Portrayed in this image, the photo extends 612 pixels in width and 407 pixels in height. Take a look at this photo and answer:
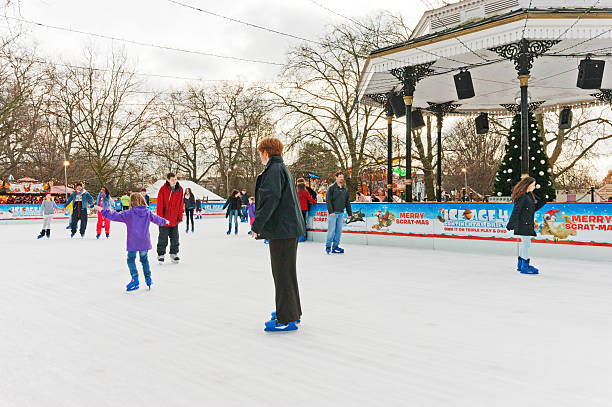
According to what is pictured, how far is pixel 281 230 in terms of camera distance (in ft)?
12.1

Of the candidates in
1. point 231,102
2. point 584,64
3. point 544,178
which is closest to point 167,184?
point 584,64

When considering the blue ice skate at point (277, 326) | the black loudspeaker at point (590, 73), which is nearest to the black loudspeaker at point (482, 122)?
the black loudspeaker at point (590, 73)

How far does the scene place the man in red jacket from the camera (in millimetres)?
7684

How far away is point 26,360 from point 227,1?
801 centimetres

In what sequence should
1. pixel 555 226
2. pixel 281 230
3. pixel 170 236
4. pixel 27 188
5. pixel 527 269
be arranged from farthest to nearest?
1. pixel 27 188
2. pixel 555 226
3. pixel 170 236
4. pixel 527 269
5. pixel 281 230

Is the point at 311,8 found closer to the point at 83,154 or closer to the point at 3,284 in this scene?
the point at 3,284

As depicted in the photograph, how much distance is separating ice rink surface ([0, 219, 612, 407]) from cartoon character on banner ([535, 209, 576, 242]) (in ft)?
5.88

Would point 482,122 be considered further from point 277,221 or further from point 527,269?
point 277,221

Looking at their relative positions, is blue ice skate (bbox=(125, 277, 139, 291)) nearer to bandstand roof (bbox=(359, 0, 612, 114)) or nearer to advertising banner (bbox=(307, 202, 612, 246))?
advertising banner (bbox=(307, 202, 612, 246))

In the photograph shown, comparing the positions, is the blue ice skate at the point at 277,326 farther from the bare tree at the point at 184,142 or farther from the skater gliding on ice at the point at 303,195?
the bare tree at the point at 184,142

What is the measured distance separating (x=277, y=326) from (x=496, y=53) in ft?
33.5

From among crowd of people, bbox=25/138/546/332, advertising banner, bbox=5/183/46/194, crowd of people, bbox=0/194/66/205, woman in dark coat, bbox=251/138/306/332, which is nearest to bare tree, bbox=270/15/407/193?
crowd of people, bbox=25/138/546/332

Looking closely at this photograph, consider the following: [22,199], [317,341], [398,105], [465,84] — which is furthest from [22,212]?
[317,341]

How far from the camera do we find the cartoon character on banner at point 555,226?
8.22 meters
